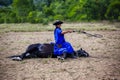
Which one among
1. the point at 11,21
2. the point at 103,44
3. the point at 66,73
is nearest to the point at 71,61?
the point at 66,73

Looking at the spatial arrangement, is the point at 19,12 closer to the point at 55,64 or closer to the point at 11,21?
the point at 11,21

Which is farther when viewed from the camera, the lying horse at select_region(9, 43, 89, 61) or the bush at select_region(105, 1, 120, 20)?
the bush at select_region(105, 1, 120, 20)

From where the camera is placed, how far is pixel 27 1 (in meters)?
36.8

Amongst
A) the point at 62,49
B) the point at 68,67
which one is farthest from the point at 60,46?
the point at 68,67

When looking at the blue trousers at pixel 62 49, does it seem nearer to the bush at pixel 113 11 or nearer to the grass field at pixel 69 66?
the grass field at pixel 69 66

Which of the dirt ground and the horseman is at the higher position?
the horseman

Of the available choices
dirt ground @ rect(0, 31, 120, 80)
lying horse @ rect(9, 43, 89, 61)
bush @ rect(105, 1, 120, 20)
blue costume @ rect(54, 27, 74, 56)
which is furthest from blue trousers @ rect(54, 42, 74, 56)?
bush @ rect(105, 1, 120, 20)

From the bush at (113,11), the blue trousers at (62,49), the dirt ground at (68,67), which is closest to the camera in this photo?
the dirt ground at (68,67)

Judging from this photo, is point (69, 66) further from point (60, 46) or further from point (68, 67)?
point (60, 46)

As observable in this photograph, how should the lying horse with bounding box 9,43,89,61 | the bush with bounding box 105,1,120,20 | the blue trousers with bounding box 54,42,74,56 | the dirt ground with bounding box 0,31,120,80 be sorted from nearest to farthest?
1. the dirt ground with bounding box 0,31,120,80
2. the blue trousers with bounding box 54,42,74,56
3. the lying horse with bounding box 9,43,89,61
4. the bush with bounding box 105,1,120,20

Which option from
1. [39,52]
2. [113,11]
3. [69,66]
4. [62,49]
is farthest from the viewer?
[113,11]

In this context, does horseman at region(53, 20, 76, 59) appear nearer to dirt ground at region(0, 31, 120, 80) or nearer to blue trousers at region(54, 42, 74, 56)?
blue trousers at region(54, 42, 74, 56)

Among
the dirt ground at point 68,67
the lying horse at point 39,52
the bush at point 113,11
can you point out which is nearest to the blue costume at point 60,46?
the lying horse at point 39,52

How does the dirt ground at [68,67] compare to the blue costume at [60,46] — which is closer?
the dirt ground at [68,67]
